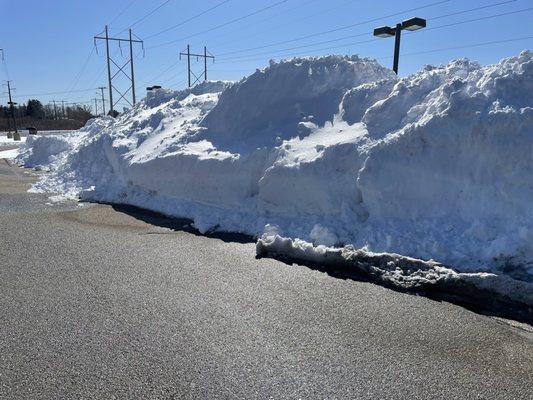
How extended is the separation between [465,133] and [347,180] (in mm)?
1862

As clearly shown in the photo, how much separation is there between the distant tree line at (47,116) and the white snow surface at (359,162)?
75929mm

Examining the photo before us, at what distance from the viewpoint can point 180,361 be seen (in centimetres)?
359

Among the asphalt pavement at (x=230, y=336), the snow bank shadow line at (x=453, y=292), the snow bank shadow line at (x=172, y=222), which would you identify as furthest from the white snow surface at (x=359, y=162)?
the asphalt pavement at (x=230, y=336)

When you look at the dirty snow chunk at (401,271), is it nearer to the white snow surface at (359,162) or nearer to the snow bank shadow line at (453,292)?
the snow bank shadow line at (453,292)

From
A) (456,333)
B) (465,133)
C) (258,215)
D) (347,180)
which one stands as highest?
(465,133)

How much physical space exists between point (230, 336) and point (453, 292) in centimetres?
258

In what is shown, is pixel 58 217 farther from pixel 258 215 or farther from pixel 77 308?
pixel 77 308

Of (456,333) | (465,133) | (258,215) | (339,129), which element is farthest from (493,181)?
(258,215)

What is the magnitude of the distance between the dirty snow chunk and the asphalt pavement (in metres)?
0.26

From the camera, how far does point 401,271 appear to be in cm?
527

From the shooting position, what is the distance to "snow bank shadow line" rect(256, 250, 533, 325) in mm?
4500

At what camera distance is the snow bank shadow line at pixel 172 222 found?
722cm

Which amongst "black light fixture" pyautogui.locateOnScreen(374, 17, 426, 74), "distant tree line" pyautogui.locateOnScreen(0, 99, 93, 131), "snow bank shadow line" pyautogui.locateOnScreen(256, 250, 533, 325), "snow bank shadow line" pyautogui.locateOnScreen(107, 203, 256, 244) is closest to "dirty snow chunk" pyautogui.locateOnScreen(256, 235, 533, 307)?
"snow bank shadow line" pyautogui.locateOnScreen(256, 250, 533, 325)

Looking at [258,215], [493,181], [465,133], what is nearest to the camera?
[493,181]
